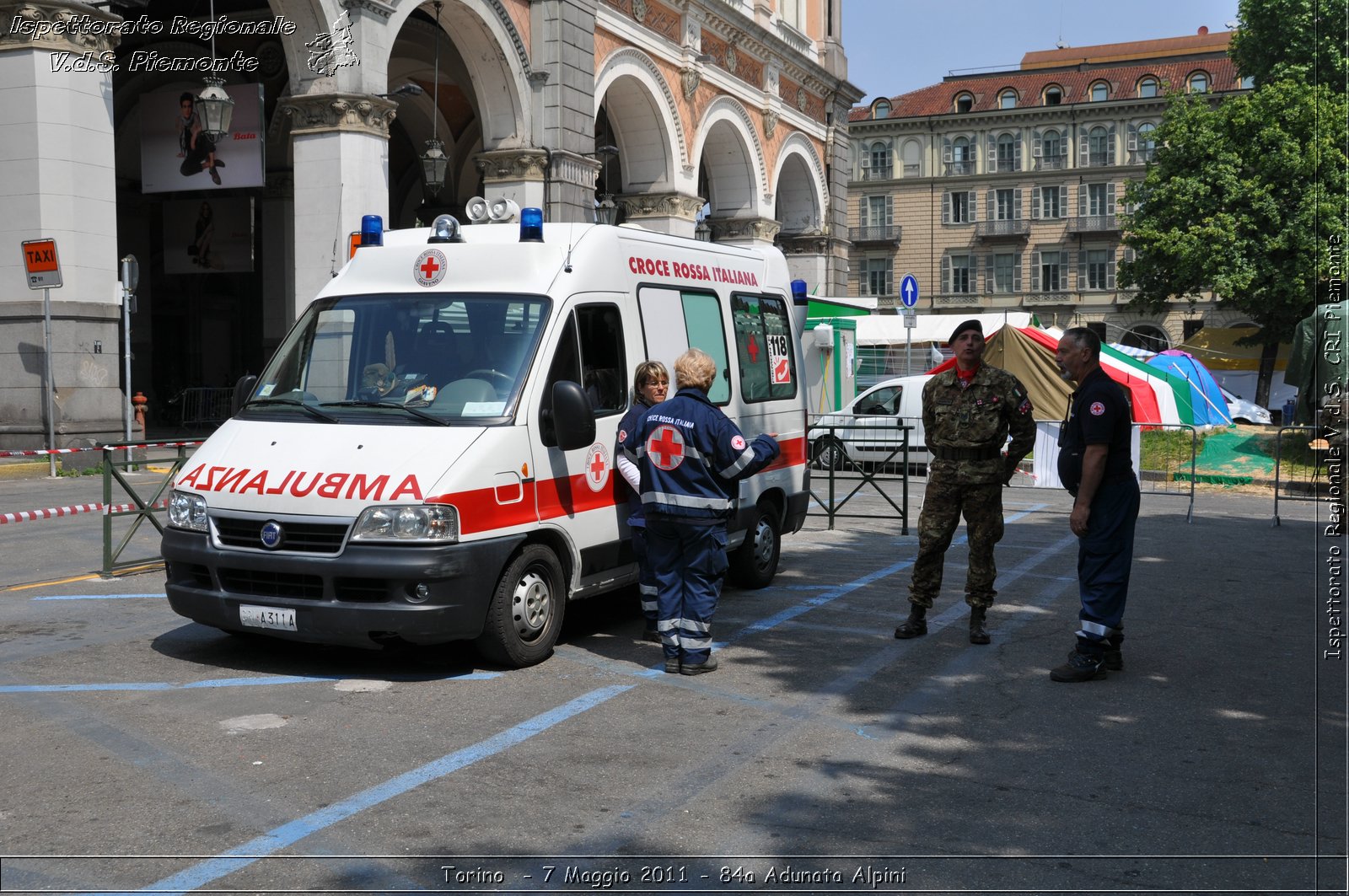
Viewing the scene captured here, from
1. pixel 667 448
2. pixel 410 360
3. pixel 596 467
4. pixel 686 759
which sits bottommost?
pixel 686 759

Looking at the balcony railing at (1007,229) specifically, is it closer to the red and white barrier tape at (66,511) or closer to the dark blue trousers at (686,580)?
the red and white barrier tape at (66,511)

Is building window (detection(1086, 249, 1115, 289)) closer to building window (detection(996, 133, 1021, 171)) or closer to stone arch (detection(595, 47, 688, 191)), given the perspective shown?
building window (detection(996, 133, 1021, 171))

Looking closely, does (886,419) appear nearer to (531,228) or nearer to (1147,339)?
(531,228)

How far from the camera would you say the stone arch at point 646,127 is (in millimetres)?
A: 24891

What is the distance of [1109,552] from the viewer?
6.79 metres

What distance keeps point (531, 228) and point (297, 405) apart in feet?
5.43

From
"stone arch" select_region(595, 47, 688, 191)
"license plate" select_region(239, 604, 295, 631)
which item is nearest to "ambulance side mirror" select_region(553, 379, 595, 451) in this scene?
"license plate" select_region(239, 604, 295, 631)

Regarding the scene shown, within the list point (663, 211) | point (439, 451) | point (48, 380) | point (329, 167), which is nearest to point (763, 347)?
point (439, 451)

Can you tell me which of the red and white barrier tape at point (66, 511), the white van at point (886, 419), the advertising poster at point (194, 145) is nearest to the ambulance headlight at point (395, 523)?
the red and white barrier tape at point (66, 511)

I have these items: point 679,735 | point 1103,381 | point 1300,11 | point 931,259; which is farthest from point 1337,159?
point 679,735

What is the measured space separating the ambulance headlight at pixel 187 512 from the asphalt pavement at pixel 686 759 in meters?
0.76

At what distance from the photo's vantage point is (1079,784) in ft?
16.5

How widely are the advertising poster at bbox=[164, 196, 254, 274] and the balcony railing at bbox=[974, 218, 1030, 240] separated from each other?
54799mm

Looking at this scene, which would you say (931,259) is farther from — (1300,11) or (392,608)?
(392,608)
